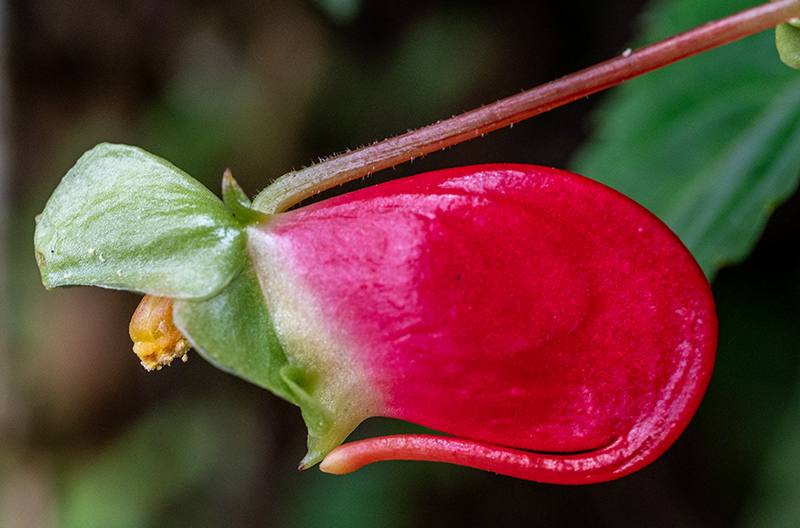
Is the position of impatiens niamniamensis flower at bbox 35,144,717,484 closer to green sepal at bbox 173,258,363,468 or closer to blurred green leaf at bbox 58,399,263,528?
green sepal at bbox 173,258,363,468

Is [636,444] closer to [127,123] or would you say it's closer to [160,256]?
[160,256]

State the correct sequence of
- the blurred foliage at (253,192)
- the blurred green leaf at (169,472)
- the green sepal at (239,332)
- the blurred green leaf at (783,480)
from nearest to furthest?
the green sepal at (239,332), the blurred green leaf at (783,480), the blurred foliage at (253,192), the blurred green leaf at (169,472)

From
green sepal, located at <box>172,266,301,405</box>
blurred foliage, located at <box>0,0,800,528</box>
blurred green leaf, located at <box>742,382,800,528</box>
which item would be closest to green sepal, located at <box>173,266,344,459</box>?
green sepal, located at <box>172,266,301,405</box>

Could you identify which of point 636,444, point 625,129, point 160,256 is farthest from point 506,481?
point 160,256

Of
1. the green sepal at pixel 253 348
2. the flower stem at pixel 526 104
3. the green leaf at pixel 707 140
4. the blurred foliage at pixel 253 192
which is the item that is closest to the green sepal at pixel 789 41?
the flower stem at pixel 526 104

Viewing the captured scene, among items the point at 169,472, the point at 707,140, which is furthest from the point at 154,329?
the point at 169,472

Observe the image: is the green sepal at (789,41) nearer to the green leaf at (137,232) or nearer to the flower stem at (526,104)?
the flower stem at (526,104)

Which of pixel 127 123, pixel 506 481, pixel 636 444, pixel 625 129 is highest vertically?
pixel 127 123
